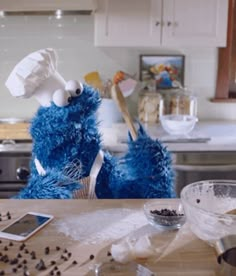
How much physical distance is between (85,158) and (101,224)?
335 millimetres

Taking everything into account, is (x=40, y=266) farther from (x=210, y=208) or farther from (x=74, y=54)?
(x=74, y=54)

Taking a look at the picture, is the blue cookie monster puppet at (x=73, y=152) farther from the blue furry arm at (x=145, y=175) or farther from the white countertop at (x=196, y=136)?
the white countertop at (x=196, y=136)

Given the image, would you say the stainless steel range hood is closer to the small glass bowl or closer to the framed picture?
the framed picture

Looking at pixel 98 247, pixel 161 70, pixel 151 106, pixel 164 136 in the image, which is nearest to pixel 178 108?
pixel 151 106

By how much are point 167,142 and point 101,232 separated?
112 cm

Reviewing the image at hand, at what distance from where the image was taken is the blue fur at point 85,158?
1224 mm

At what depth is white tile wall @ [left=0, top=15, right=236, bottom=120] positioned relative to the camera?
2.47m

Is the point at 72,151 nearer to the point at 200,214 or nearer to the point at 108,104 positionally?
the point at 200,214

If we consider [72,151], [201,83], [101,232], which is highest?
[201,83]

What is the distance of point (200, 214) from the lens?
889 mm

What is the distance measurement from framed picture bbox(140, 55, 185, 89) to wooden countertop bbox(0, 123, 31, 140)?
2.59ft

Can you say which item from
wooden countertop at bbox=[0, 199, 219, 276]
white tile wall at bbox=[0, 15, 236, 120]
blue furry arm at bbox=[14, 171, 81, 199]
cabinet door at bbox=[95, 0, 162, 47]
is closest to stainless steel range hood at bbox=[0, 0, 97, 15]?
cabinet door at bbox=[95, 0, 162, 47]

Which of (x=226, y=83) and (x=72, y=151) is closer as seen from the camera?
(x=72, y=151)

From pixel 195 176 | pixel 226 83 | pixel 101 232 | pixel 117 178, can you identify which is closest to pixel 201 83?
pixel 226 83
